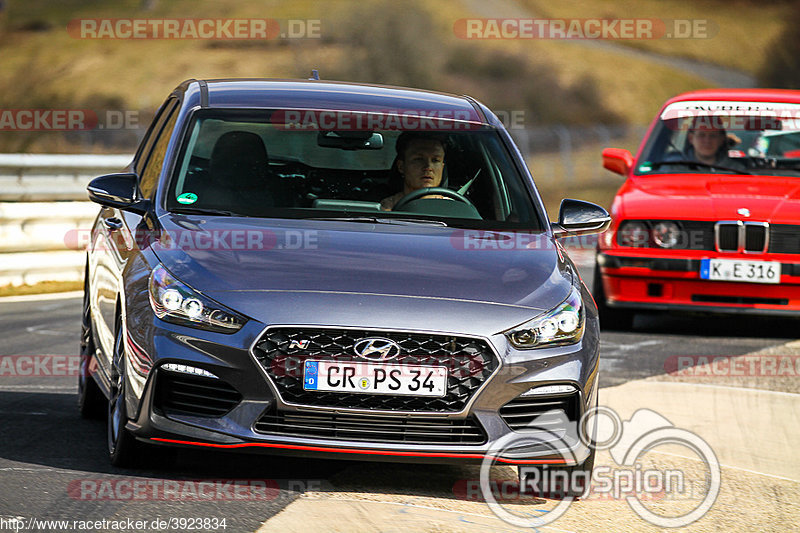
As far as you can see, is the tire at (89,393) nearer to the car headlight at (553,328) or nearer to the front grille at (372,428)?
the front grille at (372,428)

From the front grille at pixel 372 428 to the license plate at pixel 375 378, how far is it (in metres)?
0.11

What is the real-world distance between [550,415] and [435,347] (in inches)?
22.4

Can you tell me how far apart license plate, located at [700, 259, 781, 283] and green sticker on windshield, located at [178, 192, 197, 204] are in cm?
559

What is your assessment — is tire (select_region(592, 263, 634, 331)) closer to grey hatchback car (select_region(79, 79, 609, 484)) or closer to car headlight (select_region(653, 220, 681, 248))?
car headlight (select_region(653, 220, 681, 248))

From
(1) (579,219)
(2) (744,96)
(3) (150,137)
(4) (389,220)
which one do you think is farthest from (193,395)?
(2) (744,96)

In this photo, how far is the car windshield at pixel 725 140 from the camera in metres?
11.9

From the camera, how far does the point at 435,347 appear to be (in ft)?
17.6

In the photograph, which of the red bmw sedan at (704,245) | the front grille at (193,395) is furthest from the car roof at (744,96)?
the front grille at (193,395)

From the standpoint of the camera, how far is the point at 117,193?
6.41 m

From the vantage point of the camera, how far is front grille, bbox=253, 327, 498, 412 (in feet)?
17.4

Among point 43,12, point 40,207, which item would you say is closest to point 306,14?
point 43,12
